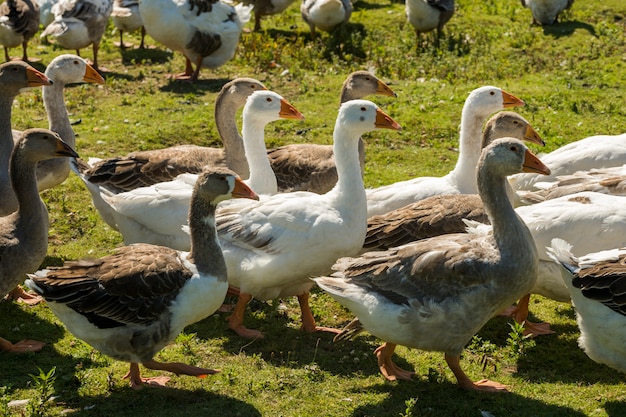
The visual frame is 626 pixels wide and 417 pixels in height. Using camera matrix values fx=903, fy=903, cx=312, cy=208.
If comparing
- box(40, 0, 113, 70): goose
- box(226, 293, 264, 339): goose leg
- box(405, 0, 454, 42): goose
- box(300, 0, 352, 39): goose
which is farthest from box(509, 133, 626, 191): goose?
box(40, 0, 113, 70): goose

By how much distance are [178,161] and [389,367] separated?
144 inches

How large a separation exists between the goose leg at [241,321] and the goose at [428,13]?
36.4 ft

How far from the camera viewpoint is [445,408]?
6.91m

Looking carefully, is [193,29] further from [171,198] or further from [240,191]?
[240,191]

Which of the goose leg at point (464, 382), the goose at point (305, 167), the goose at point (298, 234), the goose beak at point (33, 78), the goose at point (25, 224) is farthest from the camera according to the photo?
the goose at point (305, 167)

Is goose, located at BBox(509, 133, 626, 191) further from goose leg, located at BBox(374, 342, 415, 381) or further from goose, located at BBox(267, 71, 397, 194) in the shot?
goose leg, located at BBox(374, 342, 415, 381)

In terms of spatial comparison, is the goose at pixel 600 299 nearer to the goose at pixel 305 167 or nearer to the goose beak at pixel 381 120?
the goose beak at pixel 381 120

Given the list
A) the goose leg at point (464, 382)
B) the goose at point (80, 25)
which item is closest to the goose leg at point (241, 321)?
the goose leg at point (464, 382)

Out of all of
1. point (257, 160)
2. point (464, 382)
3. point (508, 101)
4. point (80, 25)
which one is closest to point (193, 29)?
point (80, 25)

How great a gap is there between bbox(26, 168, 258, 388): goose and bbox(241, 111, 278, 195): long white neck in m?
2.23

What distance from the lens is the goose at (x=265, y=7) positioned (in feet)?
63.5

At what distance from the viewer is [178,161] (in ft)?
32.3

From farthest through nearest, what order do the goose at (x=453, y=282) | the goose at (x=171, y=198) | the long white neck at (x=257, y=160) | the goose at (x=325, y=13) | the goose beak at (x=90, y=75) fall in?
the goose at (x=325, y=13), the goose beak at (x=90, y=75), the long white neck at (x=257, y=160), the goose at (x=171, y=198), the goose at (x=453, y=282)

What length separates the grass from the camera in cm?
698
